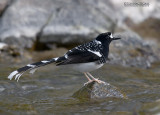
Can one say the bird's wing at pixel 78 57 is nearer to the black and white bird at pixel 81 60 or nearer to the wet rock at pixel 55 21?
the black and white bird at pixel 81 60

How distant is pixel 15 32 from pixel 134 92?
5.74 meters

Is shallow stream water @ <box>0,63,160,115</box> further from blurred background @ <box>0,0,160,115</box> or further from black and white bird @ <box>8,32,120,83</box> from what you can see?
black and white bird @ <box>8,32,120,83</box>

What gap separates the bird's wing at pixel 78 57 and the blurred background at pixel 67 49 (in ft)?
2.68

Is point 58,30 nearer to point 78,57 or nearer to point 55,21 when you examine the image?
point 55,21

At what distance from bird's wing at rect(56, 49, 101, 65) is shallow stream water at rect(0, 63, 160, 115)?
814mm

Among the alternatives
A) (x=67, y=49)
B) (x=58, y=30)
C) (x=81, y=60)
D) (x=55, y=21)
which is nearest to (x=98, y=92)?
(x=81, y=60)

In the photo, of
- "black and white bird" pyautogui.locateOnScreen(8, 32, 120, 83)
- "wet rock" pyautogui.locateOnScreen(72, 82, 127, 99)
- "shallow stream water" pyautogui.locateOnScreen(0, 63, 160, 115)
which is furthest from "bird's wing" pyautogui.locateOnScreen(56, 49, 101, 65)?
"shallow stream water" pyautogui.locateOnScreen(0, 63, 160, 115)

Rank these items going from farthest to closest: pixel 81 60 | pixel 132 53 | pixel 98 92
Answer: pixel 132 53 → pixel 98 92 → pixel 81 60

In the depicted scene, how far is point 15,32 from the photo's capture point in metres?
12.1

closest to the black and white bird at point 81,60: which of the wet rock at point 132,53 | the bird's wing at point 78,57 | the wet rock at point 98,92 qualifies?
the bird's wing at point 78,57

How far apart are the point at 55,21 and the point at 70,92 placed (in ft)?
16.8

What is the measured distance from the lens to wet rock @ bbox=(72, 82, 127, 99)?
7062mm

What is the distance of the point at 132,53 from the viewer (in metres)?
11.5

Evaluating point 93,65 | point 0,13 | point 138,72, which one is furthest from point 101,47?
point 0,13
